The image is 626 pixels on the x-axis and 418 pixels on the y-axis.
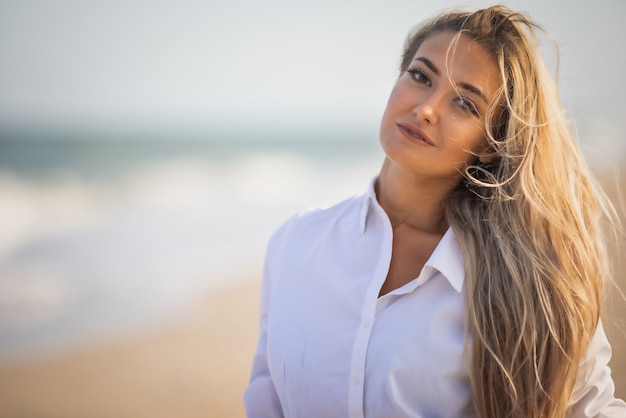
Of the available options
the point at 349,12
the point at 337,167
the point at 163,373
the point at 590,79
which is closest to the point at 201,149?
the point at 337,167

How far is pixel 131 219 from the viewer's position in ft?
23.0

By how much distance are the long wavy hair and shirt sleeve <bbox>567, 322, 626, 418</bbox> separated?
47 millimetres

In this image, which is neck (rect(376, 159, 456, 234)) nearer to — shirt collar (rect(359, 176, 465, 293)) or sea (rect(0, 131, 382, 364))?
shirt collar (rect(359, 176, 465, 293))

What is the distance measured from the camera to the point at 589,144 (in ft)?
8.08

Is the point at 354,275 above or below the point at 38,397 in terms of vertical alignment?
above

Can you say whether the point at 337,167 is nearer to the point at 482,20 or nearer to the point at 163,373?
the point at 163,373

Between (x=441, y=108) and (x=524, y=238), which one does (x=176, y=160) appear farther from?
(x=524, y=238)

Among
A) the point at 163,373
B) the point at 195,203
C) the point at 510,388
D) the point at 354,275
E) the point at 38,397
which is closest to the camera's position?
the point at 510,388

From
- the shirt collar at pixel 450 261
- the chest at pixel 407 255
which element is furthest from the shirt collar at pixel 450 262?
the chest at pixel 407 255

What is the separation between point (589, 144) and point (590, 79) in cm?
29

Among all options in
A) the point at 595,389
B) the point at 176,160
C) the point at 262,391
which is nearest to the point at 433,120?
the point at 595,389

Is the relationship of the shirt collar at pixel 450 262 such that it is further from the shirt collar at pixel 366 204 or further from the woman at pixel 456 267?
the shirt collar at pixel 366 204

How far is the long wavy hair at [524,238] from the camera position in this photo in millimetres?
1874

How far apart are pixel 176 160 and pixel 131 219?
12.4ft
